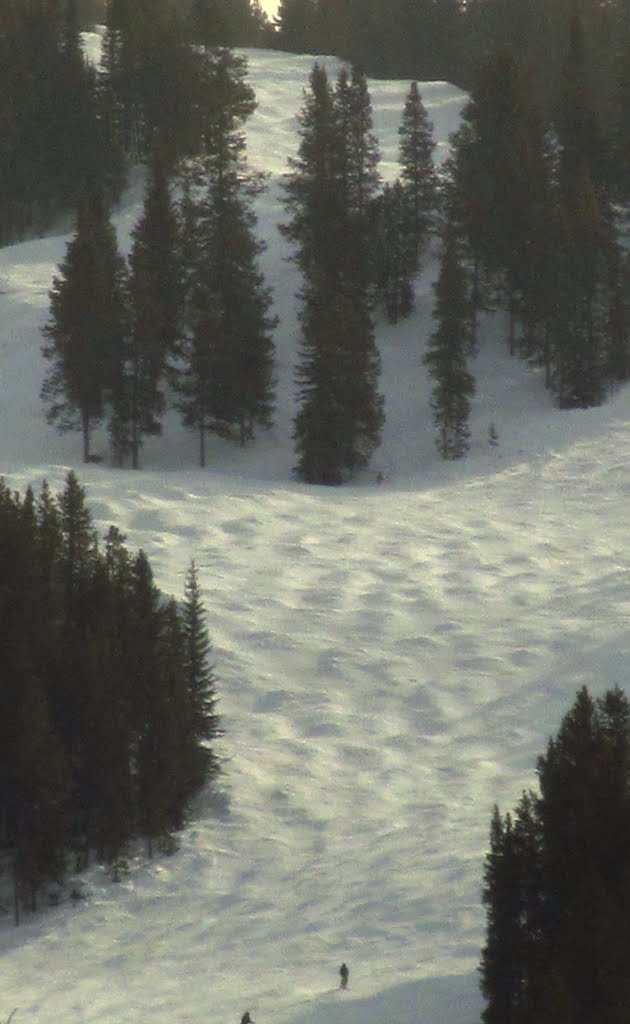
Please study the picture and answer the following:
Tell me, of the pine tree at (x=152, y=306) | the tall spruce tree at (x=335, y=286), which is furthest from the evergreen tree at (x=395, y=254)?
the pine tree at (x=152, y=306)

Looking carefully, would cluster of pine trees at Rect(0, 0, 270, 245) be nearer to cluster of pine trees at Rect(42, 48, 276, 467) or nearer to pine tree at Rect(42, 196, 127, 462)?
cluster of pine trees at Rect(42, 48, 276, 467)

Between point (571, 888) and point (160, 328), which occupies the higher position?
point (160, 328)

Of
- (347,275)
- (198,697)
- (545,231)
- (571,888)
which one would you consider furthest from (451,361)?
(571,888)

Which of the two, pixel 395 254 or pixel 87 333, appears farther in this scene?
pixel 395 254

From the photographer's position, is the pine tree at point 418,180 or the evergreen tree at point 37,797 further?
the pine tree at point 418,180

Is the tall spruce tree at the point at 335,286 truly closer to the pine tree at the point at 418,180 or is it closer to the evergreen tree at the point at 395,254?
the evergreen tree at the point at 395,254

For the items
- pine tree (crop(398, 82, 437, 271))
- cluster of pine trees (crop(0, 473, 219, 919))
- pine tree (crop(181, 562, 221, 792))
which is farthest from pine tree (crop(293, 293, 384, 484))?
cluster of pine trees (crop(0, 473, 219, 919))

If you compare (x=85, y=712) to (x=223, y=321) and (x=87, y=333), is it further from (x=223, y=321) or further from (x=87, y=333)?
(x=223, y=321)
